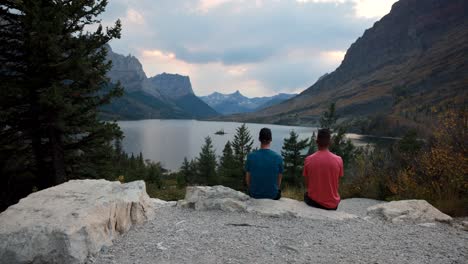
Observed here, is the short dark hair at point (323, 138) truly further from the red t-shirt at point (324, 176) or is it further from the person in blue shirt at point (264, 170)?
the person in blue shirt at point (264, 170)

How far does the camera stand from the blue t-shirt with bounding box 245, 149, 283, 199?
298 inches

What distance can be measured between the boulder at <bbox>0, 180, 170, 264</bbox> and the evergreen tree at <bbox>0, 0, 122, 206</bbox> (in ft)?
16.8

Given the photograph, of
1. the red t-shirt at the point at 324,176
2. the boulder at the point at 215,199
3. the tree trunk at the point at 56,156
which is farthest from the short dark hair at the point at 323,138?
the tree trunk at the point at 56,156

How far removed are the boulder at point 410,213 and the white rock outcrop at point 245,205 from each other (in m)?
0.79

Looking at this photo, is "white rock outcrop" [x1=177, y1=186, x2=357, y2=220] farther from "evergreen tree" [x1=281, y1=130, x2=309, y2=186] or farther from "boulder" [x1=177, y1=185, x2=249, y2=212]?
"evergreen tree" [x1=281, y1=130, x2=309, y2=186]

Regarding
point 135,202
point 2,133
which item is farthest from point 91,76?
point 135,202

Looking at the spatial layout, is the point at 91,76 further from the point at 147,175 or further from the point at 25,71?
the point at 147,175

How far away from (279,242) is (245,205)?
2.01 meters

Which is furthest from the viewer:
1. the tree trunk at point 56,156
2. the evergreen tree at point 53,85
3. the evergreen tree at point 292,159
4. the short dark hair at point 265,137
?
the evergreen tree at point 292,159

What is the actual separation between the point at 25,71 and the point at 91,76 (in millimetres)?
2166

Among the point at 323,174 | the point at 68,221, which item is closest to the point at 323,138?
the point at 323,174

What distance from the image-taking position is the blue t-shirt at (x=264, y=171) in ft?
24.8

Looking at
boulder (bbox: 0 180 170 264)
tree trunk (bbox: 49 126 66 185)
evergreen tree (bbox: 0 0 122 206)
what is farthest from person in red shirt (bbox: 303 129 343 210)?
tree trunk (bbox: 49 126 66 185)

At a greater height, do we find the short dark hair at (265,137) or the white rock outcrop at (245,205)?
the short dark hair at (265,137)
